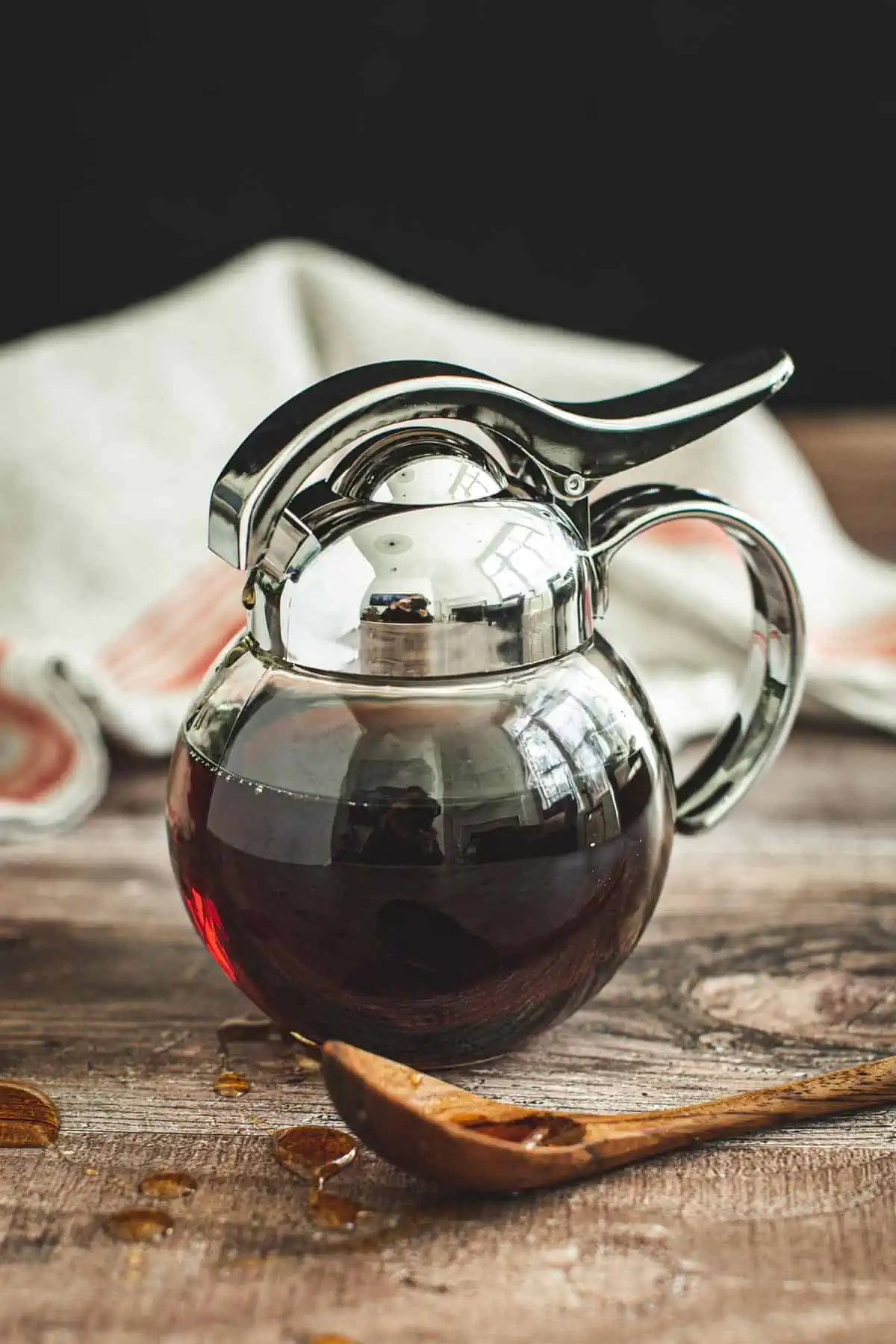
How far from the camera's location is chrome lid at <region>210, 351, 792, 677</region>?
1.51ft

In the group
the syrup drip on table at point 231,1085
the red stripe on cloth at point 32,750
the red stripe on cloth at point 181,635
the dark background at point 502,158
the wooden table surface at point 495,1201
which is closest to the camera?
the wooden table surface at point 495,1201

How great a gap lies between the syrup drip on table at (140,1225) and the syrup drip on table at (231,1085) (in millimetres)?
71

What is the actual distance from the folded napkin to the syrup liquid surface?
30cm

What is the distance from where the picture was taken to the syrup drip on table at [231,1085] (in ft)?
1.69

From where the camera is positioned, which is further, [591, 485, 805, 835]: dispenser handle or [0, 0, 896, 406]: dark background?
[0, 0, 896, 406]: dark background

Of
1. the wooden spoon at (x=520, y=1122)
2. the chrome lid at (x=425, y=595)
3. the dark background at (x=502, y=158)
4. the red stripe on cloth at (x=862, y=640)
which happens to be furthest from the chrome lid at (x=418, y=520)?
the dark background at (x=502, y=158)

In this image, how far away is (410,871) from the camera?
460 mm

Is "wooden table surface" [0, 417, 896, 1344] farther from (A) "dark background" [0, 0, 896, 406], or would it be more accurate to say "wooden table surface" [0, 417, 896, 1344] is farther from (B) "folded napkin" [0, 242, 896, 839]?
(A) "dark background" [0, 0, 896, 406]

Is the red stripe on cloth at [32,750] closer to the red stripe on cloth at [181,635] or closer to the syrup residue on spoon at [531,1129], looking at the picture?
the red stripe on cloth at [181,635]

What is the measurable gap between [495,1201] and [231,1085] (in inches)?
4.7

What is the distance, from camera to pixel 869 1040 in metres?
0.55

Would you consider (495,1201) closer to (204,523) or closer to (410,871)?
(410,871)

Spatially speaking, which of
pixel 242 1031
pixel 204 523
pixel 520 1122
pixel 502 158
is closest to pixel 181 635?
pixel 204 523

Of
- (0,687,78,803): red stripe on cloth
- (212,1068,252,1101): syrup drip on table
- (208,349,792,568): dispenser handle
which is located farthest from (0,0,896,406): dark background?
(212,1068,252,1101): syrup drip on table
